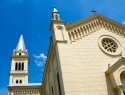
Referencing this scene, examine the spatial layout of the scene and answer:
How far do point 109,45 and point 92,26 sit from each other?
2361 millimetres

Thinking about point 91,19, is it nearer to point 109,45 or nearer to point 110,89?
point 109,45

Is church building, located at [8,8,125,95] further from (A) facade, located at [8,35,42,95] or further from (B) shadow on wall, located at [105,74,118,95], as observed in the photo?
(A) facade, located at [8,35,42,95]

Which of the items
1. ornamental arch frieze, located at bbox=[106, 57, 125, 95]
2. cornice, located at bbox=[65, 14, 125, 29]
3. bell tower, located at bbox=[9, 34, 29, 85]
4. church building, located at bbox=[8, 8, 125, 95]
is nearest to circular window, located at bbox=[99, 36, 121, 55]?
church building, located at bbox=[8, 8, 125, 95]

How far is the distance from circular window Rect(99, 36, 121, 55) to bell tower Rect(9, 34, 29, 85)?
29.8 metres

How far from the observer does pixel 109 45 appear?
51.4ft

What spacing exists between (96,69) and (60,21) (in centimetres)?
520

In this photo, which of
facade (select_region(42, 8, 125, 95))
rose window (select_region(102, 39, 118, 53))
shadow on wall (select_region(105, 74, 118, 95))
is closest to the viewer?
facade (select_region(42, 8, 125, 95))

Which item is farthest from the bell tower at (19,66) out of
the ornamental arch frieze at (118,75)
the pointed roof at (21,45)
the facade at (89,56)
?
the ornamental arch frieze at (118,75)

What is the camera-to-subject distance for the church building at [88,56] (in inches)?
488

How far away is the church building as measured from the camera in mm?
12383

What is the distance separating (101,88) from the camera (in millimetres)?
12609

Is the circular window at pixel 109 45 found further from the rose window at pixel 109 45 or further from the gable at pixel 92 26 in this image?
the gable at pixel 92 26

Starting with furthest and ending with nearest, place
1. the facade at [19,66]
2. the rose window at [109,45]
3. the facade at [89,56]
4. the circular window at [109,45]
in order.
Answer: the facade at [19,66]
the rose window at [109,45]
the circular window at [109,45]
the facade at [89,56]

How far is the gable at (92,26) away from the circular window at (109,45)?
1083mm
